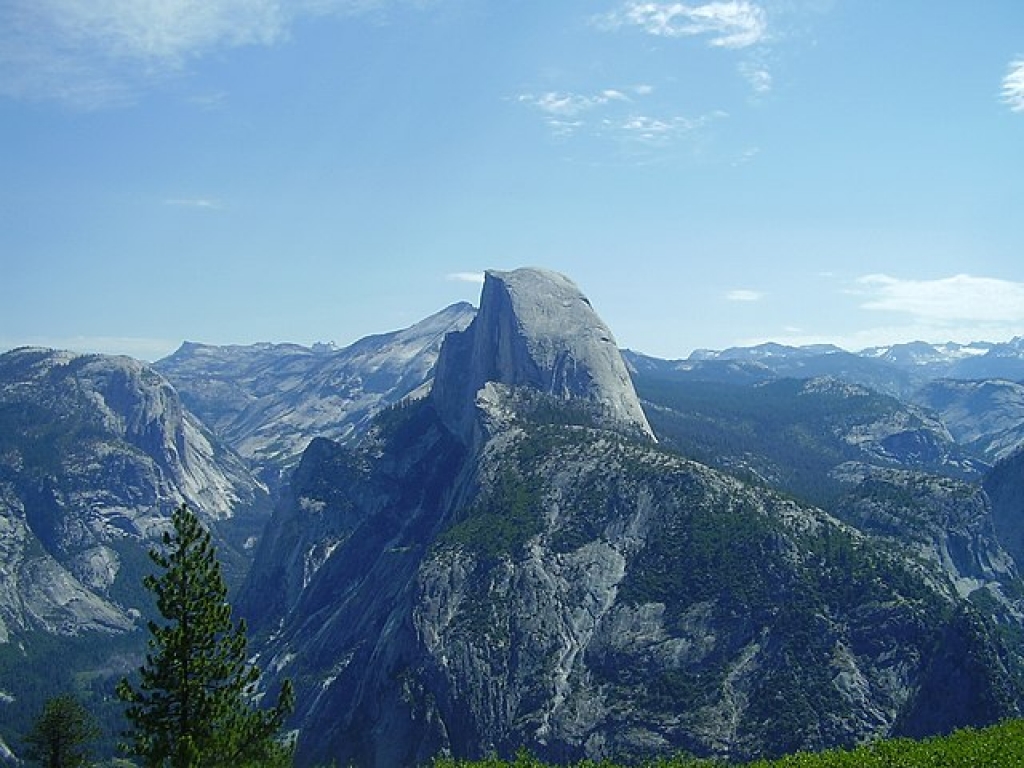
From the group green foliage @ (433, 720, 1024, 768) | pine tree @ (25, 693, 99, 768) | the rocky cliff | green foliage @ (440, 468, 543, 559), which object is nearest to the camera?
green foliage @ (433, 720, 1024, 768)

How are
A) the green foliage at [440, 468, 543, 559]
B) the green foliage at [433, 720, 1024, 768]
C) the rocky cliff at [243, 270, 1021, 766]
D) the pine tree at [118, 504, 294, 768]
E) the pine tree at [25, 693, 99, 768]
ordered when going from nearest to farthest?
1. the green foliage at [433, 720, 1024, 768]
2. the pine tree at [118, 504, 294, 768]
3. the pine tree at [25, 693, 99, 768]
4. the rocky cliff at [243, 270, 1021, 766]
5. the green foliage at [440, 468, 543, 559]

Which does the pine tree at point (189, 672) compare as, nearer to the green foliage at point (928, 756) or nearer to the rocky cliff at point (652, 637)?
the green foliage at point (928, 756)

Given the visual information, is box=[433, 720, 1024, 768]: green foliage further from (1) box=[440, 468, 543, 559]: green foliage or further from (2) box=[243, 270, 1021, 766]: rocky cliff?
(1) box=[440, 468, 543, 559]: green foliage

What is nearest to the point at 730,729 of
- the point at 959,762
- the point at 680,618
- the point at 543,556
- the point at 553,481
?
the point at 680,618

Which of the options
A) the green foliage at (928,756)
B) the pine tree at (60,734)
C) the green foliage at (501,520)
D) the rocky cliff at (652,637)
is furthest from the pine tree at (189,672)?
the green foliage at (501,520)

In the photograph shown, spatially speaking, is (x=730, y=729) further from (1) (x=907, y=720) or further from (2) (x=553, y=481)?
(2) (x=553, y=481)

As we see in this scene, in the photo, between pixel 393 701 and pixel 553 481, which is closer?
pixel 393 701

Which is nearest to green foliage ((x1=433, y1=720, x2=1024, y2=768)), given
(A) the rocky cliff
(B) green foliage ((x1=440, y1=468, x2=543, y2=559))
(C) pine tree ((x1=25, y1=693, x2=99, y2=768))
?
(C) pine tree ((x1=25, y1=693, x2=99, y2=768))

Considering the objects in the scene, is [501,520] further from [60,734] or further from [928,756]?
[928,756]
